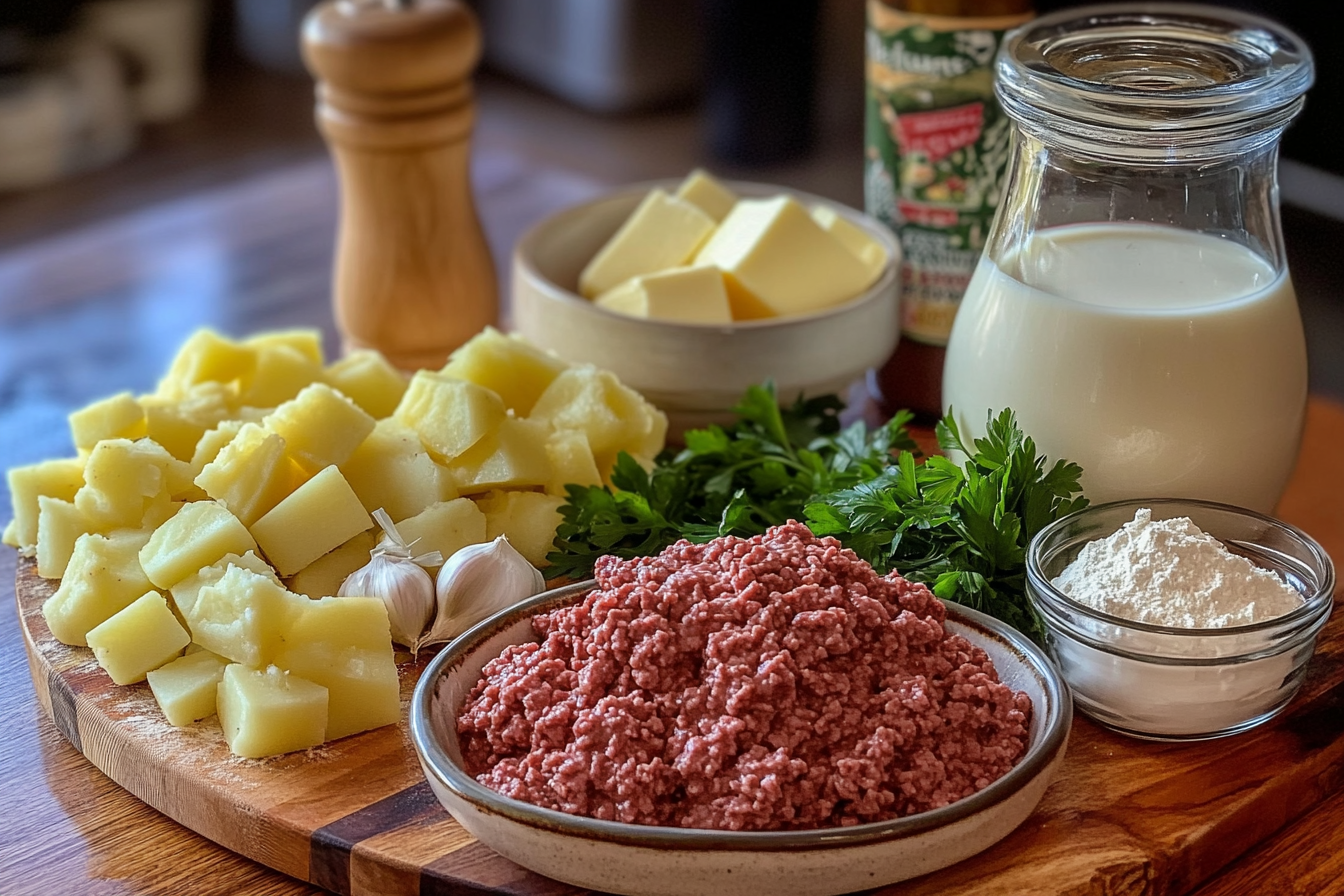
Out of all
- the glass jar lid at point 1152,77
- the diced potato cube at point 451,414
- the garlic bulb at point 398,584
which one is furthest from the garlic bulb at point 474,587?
the glass jar lid at point 1152,77

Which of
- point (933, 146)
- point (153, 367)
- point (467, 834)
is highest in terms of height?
point (933, 146)

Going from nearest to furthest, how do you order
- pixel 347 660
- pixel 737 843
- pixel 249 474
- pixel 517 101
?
pixel 737 843 → pixel 347 660 → pixel 249 474 → pixel 517 101

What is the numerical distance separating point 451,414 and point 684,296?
35 centimetres

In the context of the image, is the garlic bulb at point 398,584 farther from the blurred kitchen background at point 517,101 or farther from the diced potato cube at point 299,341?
the blurred kitchen background at point 517,101

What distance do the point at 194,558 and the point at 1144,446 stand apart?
81 centimetres

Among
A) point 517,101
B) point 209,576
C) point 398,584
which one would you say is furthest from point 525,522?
Answer: point 517,101

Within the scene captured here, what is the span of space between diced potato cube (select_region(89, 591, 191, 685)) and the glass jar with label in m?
0.91

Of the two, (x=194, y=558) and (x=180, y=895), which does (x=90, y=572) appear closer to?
(x=194, y=558)

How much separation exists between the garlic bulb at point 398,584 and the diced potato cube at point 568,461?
6.5 inches

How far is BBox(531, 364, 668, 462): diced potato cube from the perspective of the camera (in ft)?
4.69

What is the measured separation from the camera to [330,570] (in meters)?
1.29

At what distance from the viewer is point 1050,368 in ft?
4.22

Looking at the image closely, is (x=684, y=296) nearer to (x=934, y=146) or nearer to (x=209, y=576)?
(x=934, y=146)

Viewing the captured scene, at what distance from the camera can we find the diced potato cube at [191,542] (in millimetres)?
1215
